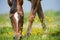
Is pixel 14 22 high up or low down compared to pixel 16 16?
down

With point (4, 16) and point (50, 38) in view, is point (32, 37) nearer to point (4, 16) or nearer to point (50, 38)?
point (50, 38)

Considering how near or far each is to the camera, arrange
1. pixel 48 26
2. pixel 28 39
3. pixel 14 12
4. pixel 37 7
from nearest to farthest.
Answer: pixel 14 12 → pixel 28 39 → pixel 37 7 → pixel 48 26

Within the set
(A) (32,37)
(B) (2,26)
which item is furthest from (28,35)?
(B) (2,26)

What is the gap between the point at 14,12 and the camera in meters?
4.56

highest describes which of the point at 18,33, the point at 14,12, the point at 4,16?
the point at 14,12

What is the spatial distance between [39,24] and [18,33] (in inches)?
63.7

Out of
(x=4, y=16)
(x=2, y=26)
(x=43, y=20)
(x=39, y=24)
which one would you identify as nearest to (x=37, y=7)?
(x=43, y=20)

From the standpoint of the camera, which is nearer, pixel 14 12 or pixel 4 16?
pixel 14 12

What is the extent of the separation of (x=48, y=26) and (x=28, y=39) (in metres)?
0.90

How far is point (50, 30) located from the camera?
5684 mm

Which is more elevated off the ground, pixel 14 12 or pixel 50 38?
pixel 14 12

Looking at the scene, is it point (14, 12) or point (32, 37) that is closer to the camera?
point (14, 12)

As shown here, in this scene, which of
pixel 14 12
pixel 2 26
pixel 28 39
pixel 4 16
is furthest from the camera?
pixel 4 16

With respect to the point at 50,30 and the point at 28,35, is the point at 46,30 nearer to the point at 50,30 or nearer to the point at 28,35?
the point at 50,30
